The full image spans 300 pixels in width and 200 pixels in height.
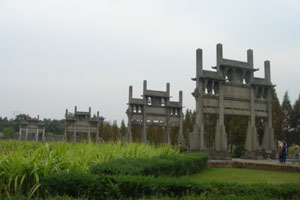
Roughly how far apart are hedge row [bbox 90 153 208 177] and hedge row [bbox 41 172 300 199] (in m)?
0.77

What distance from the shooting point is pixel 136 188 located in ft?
16.4

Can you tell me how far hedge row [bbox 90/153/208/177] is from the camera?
6.03m

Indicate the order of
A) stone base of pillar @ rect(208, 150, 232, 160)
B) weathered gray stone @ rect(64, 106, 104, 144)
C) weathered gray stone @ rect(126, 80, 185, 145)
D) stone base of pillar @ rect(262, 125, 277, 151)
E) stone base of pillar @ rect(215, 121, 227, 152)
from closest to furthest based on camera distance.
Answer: stone base of pillar @ rect(208, 150, 232, 160)
stone base of pillar @ rect(215, 121, 227, 152)
stone base of pillar @ rect(262, 125, 277, 151)
weathered gray stone @ rect(126, 80, 185, 145)
weathered gray stone @ rect(64, 106, 104, 144)

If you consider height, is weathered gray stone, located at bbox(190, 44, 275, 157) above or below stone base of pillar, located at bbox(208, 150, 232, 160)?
above

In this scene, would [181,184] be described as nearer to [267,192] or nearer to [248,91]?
[267,192]

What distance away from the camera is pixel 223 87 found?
20.1m

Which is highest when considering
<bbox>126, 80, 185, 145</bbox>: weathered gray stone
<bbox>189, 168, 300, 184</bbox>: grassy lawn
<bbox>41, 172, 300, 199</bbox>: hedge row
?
<bbox>126, 80, 185, 145</bbox>: weathered gray stone

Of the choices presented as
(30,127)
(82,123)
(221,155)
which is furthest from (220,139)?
(30,127)

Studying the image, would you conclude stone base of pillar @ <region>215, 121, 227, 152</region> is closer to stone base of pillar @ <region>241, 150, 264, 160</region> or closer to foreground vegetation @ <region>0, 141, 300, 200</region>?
stone base of pillar @ <region>241, 150, 264, 160</region>

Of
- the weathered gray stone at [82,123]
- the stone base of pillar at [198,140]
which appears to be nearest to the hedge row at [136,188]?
the stone base of pillar at [198,140]

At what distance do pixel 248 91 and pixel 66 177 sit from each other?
61.3 ft

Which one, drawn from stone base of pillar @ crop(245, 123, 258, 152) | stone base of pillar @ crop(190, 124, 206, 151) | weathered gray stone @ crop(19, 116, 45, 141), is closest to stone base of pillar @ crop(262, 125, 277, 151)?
stone base of pillar @ crop(245, 123, 258, 152)

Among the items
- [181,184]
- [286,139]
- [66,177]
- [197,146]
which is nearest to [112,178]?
[66,177]

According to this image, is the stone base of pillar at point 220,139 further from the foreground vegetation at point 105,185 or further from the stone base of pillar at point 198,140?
the foreground vegetation at point 105,185
